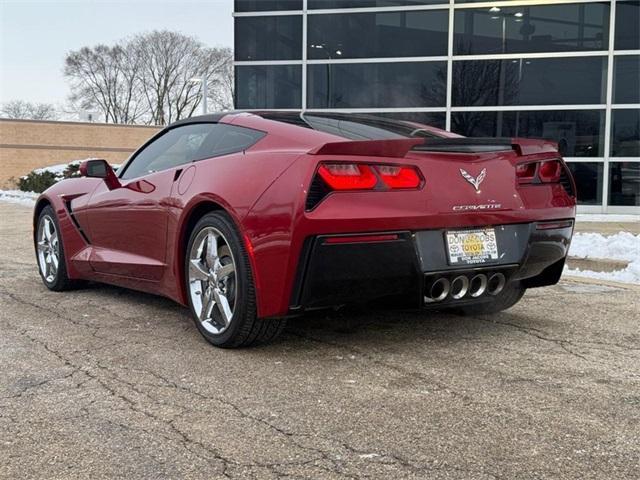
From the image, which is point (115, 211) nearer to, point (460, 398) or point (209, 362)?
point (209, 362)

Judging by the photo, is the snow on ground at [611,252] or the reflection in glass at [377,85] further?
the reflection in glass at [377,85]

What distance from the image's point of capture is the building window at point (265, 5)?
49.4 ft

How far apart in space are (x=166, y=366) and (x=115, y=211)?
167 cm

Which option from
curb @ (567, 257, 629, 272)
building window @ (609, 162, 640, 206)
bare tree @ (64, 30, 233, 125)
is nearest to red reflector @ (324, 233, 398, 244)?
curb @ (567, 257, 629, 272)

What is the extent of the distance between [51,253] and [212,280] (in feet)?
8.21

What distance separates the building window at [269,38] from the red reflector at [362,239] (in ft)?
40.8

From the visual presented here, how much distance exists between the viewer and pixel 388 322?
4422mm

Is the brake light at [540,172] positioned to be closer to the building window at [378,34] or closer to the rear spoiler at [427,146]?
the rear spoiler at [427,146]

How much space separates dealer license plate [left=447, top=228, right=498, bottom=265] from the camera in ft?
11.4

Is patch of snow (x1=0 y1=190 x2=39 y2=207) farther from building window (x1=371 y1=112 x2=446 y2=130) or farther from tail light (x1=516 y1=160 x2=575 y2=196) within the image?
tail light (x1=516 y1=160 x2=575 y2=196)

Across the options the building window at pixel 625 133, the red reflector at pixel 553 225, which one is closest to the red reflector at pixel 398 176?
the red reflector at pixel 553 225

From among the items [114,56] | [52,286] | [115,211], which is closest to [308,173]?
[115,211]

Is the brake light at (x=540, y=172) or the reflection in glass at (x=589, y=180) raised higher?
the brake light at (x=540, y=172)

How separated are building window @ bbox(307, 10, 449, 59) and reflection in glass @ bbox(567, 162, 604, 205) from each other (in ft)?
12.0
